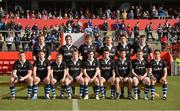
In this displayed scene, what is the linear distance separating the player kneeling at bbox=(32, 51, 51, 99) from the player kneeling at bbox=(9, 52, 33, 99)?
0.15 meters

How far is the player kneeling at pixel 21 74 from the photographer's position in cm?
1680

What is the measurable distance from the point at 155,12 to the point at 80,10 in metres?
6.09

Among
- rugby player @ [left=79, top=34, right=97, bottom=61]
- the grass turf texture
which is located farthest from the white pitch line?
rugby player @ [left=79, top=34, right=97, bottom=61]

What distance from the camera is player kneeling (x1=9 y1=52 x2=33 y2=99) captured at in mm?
16797

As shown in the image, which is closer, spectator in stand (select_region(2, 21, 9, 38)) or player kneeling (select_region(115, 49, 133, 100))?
player kneeling (select_region(115, 49, 133, 100))

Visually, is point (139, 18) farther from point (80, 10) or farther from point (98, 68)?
point (98, 68)

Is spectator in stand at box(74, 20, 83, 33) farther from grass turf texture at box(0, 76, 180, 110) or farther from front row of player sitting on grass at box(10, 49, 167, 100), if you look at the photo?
→ grass turf texture at box(0, 76, 180, 110)

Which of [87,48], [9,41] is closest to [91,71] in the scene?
[87,48]

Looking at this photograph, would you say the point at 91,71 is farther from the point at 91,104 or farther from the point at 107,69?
the point at 91,104

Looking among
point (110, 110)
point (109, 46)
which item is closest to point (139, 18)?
point (109, 46)

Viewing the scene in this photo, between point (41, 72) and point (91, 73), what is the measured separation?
4.97ft

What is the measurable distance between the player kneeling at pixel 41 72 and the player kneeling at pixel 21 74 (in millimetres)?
152

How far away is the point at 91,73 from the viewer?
17.2m

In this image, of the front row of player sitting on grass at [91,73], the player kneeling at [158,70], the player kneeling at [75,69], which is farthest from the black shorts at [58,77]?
the player kneeling at [158,70]
